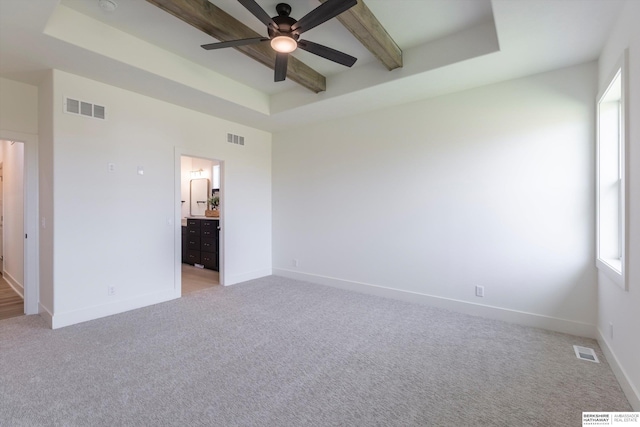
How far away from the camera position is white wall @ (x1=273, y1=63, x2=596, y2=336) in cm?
299

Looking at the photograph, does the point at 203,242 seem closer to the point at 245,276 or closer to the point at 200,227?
the point at 200,227

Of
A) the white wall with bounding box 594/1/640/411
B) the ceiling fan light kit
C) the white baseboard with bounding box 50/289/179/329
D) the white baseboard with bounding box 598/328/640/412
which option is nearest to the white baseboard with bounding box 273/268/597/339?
the white baseboard with bounding box 598/328/640/412

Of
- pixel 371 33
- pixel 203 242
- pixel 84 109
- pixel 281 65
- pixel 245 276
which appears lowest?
pixel 245 276

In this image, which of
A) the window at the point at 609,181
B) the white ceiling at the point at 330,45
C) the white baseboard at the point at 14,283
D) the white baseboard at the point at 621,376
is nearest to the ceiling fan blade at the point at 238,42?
the white ceiling at the point at 330,45

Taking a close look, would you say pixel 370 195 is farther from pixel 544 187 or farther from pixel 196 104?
pixel 196 104

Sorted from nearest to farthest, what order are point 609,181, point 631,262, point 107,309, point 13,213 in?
point 631,262
point 609,181
point 107,309
point 13,213

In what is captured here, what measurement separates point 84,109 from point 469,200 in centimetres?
456

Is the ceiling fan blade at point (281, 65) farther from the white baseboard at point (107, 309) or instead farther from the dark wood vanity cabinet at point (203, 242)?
the dark wood vanity cabinet at point (203, 242)

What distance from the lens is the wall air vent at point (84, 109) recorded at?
3.16m

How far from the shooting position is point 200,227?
245 inches

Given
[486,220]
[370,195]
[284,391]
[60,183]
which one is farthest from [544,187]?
[60,183]

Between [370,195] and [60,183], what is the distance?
3.72 meters

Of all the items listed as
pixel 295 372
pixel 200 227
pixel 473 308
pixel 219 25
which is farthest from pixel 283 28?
pixel 200 227

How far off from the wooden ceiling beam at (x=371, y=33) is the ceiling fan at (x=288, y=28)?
24 cm
